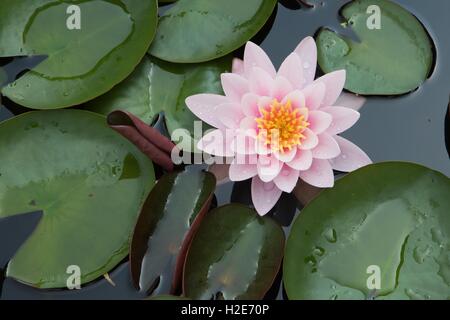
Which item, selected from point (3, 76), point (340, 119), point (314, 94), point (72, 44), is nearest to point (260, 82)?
point (314, 94)

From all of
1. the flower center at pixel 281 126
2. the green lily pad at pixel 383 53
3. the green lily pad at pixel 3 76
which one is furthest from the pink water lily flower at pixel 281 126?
the green lily pad at pixel 3 76

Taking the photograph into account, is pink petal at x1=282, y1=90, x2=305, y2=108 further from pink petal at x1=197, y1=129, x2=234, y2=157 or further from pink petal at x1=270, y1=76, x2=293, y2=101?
pink petal at x1=197, y1=129, x2=234, y2=157

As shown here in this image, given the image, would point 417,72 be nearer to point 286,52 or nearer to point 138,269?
point 286,52

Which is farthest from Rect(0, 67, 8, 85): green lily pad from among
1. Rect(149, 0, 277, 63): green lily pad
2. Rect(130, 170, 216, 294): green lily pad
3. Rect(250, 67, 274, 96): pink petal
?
Rect(250, 67, 274, 96): pink petal

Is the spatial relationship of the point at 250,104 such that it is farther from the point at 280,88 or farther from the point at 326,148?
the point at 326,148
